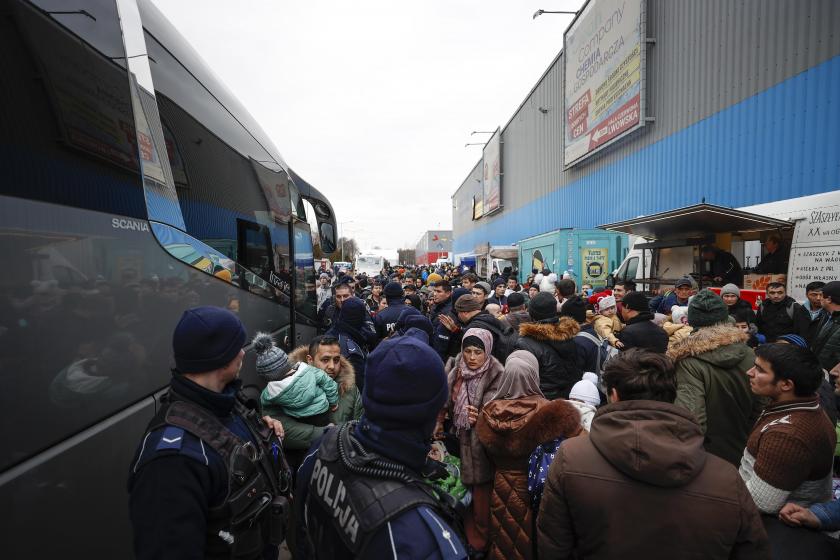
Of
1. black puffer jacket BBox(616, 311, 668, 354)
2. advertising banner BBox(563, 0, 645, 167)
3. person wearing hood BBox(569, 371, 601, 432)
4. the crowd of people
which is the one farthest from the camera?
advertising banner BBox(563, 0, 645, 167)

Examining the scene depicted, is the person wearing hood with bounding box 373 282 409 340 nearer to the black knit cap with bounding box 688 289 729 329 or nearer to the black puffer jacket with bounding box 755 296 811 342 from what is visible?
the black knit cap with bounding box 688 289 729 329

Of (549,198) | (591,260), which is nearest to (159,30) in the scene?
(591,260)

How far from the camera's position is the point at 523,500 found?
2.62 metres

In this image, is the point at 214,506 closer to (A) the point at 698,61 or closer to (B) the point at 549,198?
(A) the point at 698,61

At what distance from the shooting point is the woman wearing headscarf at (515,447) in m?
2.53

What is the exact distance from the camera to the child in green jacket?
9.30 feet

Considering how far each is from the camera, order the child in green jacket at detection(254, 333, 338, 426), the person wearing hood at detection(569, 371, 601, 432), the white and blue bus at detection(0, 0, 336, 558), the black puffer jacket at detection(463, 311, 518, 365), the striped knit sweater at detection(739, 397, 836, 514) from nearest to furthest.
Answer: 1. the white and blue bus at detection(0, 0, 336, 558)
2. the striped knit sweater at detection(739, 397, 836, 514)
3. the child in green jacket at detection(254, 333, 338, 426)
4. the person wearing hood at detection(569, 371, 601, 432)
5. the black puffer jacket at detection(463, 311, 518, 365)

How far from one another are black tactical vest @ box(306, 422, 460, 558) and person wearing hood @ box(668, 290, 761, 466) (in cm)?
242

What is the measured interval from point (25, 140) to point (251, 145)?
3527mm

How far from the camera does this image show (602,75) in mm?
16359

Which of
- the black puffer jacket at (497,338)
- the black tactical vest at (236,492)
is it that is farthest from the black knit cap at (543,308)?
the black tactical vest at (236,492)

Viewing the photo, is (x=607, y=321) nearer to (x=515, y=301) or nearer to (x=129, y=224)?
(x=515, y=301)

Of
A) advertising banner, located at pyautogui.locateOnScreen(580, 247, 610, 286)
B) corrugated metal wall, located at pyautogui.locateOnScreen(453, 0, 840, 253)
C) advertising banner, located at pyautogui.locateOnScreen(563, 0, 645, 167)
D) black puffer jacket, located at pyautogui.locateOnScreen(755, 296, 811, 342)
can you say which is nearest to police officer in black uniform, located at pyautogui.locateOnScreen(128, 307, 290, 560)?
black puffer jacket, located at pyautogui.locateOnScreen(755, 296, 811, 342)

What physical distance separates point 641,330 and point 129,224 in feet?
12.3
